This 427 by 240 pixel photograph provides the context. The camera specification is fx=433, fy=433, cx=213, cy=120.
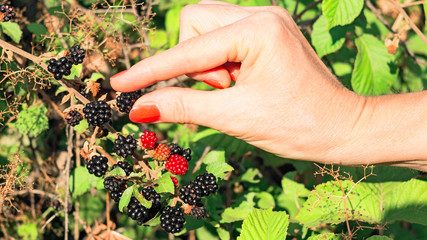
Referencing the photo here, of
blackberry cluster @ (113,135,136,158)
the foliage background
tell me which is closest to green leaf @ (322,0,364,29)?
the foliage background

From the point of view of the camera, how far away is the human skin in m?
1.87

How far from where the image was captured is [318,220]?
213 cm

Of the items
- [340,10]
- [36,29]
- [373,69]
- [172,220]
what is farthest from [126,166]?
[373,69]

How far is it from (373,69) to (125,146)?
1881 mm

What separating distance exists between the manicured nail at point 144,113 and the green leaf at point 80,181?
85 centimetres

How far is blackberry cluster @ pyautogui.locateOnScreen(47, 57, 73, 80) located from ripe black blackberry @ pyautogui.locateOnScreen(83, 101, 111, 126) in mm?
180

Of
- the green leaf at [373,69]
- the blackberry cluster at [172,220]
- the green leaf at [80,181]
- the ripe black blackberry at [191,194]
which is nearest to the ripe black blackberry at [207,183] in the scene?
the ripe black blackberry at [191,194]

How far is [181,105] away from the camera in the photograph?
1.90 m

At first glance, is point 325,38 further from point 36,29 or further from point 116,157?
point 36,29

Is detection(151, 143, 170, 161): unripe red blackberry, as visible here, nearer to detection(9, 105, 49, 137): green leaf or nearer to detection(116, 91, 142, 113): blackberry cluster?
detection(116, 91, 142, 113): blackberry cluster

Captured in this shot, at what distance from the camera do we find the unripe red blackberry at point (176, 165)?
A: 187cm

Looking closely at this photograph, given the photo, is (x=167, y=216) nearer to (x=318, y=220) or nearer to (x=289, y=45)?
(x=318, y=220)

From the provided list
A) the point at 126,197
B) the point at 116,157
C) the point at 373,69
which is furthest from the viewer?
the point at 373,69

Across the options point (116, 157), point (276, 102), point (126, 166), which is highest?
point (276, 102)
